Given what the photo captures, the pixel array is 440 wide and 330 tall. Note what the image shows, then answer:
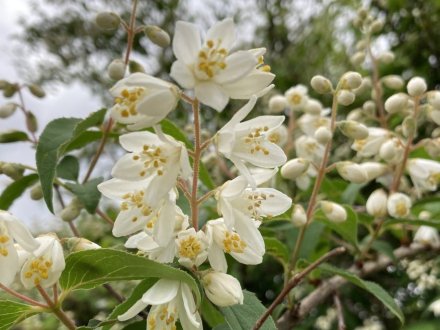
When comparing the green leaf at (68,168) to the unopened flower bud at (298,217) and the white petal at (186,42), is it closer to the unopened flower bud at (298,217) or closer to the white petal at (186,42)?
the unopened flower bud at (298,217)

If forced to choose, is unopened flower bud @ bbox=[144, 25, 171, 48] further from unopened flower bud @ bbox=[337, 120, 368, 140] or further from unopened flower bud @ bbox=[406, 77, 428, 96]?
unopened flower bud @ bbox=[406, 77, 428, 96]

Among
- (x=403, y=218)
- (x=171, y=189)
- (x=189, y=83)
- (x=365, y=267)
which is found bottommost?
(x=365, y=267)

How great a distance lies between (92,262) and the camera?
83 centimetres

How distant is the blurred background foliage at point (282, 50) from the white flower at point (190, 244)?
615mm

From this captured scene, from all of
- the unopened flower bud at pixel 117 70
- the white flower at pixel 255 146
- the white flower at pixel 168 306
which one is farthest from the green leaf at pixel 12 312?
the unopened flower bud at pixel 117 70

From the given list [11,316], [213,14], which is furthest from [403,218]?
[213,14]

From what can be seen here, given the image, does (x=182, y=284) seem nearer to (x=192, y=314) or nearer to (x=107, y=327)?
(x=192, y=314)

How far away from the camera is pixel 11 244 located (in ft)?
2.77

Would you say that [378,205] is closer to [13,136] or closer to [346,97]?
[346,97]

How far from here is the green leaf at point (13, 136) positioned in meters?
1.43

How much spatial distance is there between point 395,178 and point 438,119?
0.87 ft

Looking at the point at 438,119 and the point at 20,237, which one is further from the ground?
the point at 20,237

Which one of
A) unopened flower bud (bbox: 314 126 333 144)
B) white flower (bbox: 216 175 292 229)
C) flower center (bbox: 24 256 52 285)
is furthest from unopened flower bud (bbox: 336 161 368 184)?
flower center (bbox: 24 256 52 285)

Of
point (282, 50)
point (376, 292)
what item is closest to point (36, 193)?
point (376, 292)
